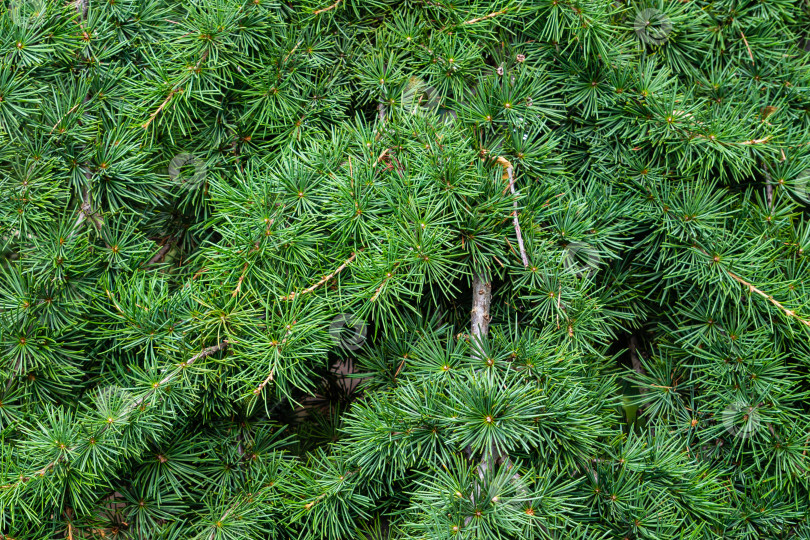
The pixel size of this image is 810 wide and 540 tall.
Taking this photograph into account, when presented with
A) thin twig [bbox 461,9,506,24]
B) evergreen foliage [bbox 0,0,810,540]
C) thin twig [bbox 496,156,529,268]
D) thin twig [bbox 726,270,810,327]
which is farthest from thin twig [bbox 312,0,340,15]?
thin twig [bbox 726,270,810,327]

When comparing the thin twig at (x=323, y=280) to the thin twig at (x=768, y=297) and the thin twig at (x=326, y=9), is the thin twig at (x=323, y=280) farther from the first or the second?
the thin twig at (x=768, y=297)

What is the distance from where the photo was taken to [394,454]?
2.04ft

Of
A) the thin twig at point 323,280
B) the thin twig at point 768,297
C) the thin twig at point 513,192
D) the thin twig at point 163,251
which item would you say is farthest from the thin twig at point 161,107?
the thin twig at point 768,297

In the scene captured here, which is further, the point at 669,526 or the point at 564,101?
the point at 564,101

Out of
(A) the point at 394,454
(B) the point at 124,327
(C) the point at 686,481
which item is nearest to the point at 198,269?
(B) the point at 124,327

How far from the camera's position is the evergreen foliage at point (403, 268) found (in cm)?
64

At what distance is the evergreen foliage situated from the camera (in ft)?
2.09

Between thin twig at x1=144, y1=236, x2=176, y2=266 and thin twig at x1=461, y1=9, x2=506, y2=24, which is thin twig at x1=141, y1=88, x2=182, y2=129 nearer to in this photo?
thin twig at x1=144, y1=236, x2=176, y2=266

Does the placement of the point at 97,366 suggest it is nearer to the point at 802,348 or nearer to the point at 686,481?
the point at 686,481

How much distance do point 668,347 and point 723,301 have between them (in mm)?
89

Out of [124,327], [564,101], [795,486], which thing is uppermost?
[564,101]

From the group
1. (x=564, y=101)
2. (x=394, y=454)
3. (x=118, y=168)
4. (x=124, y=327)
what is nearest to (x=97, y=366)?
(x=124, y=327)

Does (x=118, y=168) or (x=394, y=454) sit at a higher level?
(x=118, y=168)

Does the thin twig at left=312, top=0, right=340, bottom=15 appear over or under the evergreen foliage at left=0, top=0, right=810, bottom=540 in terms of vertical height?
Result: over
